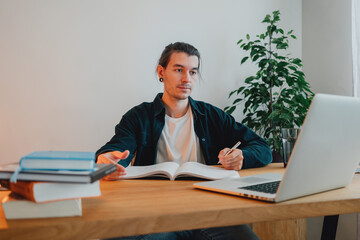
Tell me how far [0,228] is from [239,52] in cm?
246

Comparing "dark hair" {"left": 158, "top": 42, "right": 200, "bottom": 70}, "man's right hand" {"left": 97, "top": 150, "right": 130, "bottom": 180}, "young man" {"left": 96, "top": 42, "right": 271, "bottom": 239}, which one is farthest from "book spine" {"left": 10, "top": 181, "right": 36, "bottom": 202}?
"dark hair" {"left": 158, "top": 42, "right": 200, "bottom": 70}

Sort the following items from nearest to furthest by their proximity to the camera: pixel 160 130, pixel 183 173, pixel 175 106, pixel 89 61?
pixel 183 173 → pixel 160 130 → pixel 175 106 → pixel 89 61

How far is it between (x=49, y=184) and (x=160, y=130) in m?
1.08

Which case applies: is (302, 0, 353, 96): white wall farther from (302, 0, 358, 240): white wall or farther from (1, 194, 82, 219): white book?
(1, 194, 82, 219): white book

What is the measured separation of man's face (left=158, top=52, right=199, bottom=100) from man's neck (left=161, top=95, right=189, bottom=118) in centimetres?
3

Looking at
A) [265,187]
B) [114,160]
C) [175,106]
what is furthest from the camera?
[175,106]

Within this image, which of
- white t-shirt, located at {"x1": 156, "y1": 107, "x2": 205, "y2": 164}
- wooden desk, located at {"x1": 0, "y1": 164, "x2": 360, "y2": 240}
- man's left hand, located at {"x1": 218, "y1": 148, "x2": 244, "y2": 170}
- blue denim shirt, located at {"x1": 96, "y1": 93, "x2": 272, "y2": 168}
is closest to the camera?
wooden desk, located at {"x1": 0, "y1": 164, "x2": 360, "y2": 240}

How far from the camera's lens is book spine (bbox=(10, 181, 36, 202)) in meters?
0.57

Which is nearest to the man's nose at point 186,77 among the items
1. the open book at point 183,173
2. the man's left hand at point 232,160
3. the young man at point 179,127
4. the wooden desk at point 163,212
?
the young man at point 179,127

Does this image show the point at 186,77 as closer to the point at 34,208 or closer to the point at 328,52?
the point at 34,208

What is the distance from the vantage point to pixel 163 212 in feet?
2.02

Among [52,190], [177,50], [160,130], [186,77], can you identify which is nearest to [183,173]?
[52,190]

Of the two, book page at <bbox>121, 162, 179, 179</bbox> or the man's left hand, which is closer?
book page at <bbox>121, 162, 179, 179</bbox>

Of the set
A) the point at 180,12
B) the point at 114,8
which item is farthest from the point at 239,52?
the point at 114,8
